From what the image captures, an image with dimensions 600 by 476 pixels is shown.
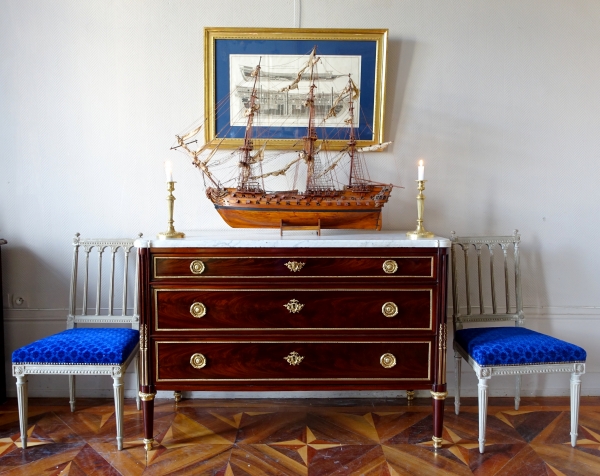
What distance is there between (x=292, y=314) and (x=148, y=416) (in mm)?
992

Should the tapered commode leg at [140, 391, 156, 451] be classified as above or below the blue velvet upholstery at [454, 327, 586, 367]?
below

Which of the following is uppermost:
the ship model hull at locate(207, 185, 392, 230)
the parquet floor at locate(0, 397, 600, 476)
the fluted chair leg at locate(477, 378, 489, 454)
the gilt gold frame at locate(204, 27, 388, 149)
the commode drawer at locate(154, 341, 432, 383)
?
the gilt gold frame at locate(204, 27, 388, 149)

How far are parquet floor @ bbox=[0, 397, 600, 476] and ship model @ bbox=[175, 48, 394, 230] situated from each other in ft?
4.15

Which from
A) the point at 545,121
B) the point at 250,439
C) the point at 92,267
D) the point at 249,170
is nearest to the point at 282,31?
the point at 249,170

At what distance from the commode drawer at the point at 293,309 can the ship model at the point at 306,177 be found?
18.9 inches

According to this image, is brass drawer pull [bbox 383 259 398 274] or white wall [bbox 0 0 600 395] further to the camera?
white wall [bbox 0 0 600 395]

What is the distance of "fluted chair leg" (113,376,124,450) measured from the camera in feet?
7.80

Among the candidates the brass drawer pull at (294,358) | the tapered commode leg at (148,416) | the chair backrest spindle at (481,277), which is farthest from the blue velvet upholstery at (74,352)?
the chair backrest spindle at (481,277)

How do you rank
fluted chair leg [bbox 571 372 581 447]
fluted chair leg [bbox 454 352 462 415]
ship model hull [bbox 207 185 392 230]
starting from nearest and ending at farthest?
fluted chair leg [bbox 571 372 581 447] < ship model hull [bbox 207 185 392 230] < fluted chair leg [bbox 454 352 462 415]

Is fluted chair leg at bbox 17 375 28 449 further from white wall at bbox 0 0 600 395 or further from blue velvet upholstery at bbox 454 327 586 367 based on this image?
blue velvet upholstery at bbox 454 327 586 367

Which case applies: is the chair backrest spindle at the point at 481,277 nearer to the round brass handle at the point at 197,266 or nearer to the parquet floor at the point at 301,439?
the parquet floor at the point at 301,439

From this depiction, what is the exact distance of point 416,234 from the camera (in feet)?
8.04

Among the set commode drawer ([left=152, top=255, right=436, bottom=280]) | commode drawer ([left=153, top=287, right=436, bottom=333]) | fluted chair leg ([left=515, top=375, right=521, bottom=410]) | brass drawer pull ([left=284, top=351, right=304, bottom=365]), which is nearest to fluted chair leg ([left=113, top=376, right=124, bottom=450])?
commode drawer ([left=153, top=287, right=436, bottom=333])

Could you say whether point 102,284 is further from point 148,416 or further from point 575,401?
point 575,401
